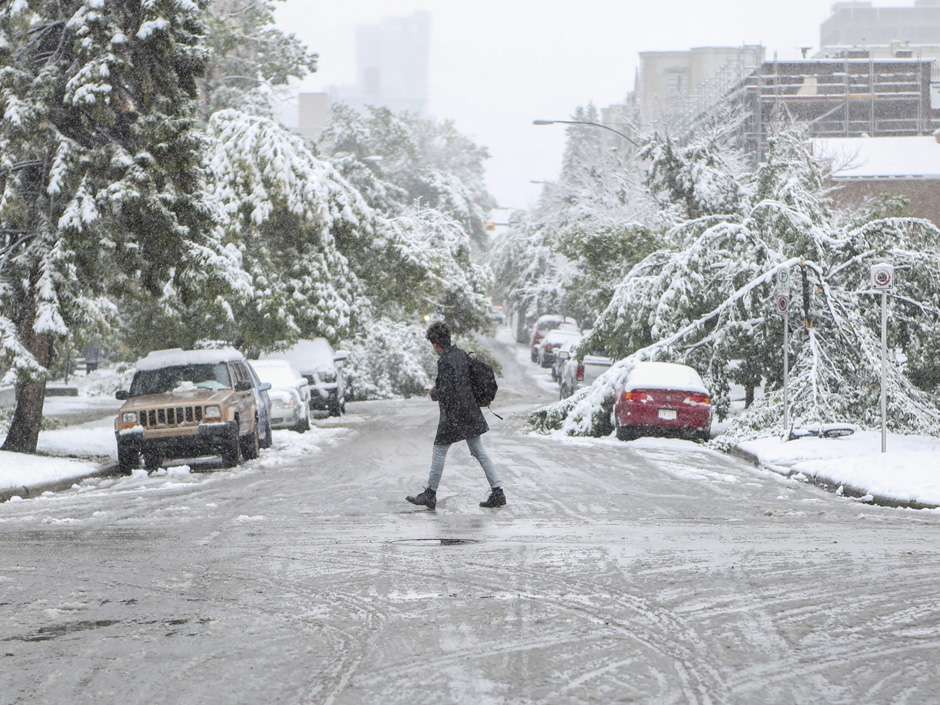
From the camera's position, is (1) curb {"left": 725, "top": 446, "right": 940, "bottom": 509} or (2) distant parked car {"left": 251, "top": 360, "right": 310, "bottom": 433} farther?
(2) distant parked car {"left": 251, "top": 360, "right": 310, "bottom": 433}

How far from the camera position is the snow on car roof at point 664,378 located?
2475cm

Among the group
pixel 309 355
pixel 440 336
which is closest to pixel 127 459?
pixel 440 336

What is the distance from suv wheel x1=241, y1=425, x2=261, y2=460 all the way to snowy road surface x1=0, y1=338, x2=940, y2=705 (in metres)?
4.76

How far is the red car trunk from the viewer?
24.6 m

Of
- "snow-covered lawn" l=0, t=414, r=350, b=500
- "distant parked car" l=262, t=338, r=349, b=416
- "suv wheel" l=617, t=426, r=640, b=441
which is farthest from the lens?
"distant parked car" l=262, t=338, r=349, b=416

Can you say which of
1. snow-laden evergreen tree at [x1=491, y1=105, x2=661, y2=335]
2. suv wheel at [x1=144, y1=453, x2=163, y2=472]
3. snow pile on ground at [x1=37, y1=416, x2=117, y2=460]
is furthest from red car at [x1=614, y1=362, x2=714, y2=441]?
snow pile on ground at [x1=37, y1=416, x2=117, y2=460]

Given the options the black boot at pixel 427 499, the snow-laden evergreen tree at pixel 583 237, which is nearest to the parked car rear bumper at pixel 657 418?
the snow-laden evergreen tree at pixel 583 237

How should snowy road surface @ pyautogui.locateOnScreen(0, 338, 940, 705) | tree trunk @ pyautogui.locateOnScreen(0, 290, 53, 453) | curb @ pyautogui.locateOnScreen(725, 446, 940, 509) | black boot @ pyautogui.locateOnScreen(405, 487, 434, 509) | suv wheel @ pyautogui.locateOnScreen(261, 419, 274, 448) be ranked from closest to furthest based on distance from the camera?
1. snowy road surface @ pyautogui.locateOnScreen(0, 338, 940, 705)
2. black boot @ pyautogui.locateOnScreen(405, 487, 434, 509)
3. curb @ pyautogui.locateOnScreen(725, 446, 940, 509)
4. tree trunk @ pyautogui.locateOnScreen(0, 290, 53, 453)
5. suv wheel @ pyautogui.locateOnScreen(261, 419, 274, 448)

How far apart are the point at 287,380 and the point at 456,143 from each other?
9095 cm

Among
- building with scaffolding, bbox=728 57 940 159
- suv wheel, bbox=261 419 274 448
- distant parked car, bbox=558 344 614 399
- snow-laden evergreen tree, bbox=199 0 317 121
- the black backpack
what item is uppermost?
building with scaffolding, bbox=728 57 940 159

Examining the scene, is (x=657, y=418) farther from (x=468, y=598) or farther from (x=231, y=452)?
(x=468, y=598)

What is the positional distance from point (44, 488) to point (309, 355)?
19381mm

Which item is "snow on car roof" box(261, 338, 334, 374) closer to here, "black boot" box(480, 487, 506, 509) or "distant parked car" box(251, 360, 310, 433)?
"distant parked car" box(251, 360, 310, 433)

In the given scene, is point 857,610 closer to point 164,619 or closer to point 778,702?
point 778,702
